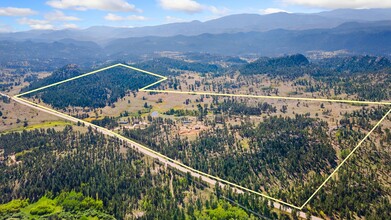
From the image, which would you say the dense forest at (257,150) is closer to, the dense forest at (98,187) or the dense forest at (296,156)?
the dense forest at (296,156)

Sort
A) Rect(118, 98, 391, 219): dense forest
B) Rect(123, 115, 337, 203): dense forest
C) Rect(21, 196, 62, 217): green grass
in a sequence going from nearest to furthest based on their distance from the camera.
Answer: Rect(21, 196, 62, 217): green grass
Rect(118, 98, 391, 219): dense forest
Rect(123, 115, 337, 203): dense forest

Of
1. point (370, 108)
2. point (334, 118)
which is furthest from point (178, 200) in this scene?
point (370, 108)

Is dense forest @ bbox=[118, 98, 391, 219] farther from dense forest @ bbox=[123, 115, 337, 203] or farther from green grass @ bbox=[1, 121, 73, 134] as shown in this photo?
green grass @ bbox=[1, 121, 73, 134]

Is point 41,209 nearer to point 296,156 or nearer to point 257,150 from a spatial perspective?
point 257,150

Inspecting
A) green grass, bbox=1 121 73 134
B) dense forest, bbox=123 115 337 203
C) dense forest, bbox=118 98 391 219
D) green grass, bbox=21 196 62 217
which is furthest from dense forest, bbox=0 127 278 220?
green grass, bbox=1 121 73 134

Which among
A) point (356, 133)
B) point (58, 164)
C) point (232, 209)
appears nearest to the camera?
point (232, 209)

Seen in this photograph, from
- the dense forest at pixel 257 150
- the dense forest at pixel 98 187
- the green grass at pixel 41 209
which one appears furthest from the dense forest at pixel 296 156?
the green grass at pixel 41 209

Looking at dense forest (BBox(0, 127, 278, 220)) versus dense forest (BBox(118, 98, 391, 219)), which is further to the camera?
dense forest (BBox(118, 98, 391, 219))

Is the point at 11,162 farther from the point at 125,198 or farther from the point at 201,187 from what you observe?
the point at 201,187

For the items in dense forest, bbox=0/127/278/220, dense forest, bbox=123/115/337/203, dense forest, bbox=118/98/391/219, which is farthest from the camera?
dense forest, bbox=123/115/337/203
